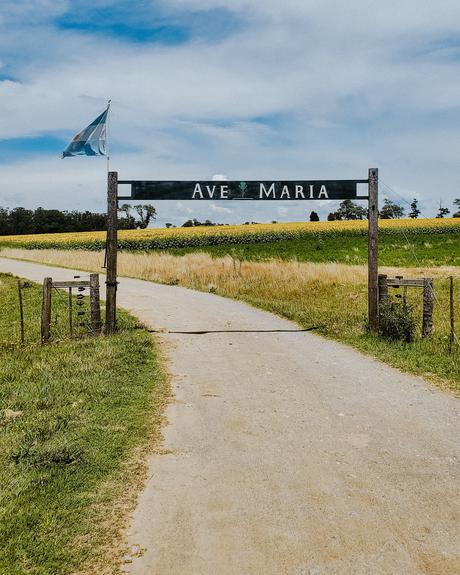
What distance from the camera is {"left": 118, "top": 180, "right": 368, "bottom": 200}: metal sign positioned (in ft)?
38.9

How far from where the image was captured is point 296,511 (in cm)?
422

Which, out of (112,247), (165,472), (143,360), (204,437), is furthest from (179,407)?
(112,247)

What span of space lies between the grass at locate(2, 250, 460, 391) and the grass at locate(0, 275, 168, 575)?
14.0ft

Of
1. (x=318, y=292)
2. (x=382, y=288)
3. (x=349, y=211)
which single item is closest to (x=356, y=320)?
(x=382, y=288)

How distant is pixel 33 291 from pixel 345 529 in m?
19.4

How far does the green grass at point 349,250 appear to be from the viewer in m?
34.7

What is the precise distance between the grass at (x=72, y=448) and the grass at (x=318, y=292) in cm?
427

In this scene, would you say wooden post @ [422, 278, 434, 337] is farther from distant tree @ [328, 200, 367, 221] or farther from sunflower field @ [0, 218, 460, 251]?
distant tree @ [328, 200, 367, 221]

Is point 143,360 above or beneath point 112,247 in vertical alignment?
beneath

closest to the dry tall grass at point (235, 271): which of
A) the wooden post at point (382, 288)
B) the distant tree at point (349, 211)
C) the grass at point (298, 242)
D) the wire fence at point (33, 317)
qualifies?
the wire fence at point (33, 317)

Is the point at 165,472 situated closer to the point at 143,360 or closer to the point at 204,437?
the point at 204,437

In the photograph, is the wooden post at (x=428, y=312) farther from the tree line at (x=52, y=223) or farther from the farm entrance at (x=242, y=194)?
the tree line at (x=52, y=223)

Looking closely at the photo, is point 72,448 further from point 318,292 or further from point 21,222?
point 21,222

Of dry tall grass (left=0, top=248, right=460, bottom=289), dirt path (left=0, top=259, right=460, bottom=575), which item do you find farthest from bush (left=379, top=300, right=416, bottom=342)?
dry tall grass (left=0, top=248, right=460, bottom=289)
